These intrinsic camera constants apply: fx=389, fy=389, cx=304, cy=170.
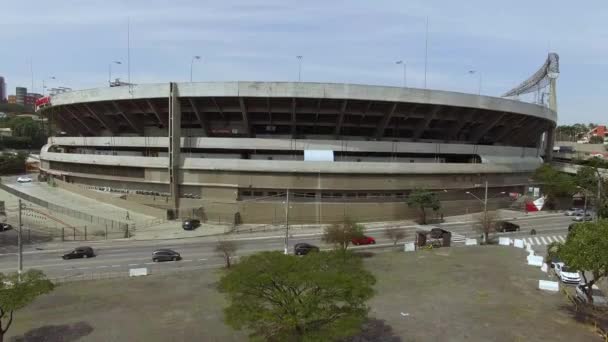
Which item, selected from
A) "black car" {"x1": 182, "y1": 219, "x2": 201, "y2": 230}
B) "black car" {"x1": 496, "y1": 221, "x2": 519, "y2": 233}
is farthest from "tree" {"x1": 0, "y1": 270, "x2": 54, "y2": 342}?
"black car" {"x1": 496, "y1": 221, "x2": 519, "y2": 233}

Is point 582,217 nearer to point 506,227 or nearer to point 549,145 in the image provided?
point 506,227

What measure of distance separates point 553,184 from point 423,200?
28.8 metres

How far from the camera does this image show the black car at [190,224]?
50.6 m

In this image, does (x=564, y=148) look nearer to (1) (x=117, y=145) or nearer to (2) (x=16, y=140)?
(1) (x=117, y=145)

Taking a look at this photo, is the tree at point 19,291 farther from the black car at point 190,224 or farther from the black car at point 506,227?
the black car at point 506,227

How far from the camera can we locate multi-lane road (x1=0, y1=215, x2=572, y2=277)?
34.9 meters

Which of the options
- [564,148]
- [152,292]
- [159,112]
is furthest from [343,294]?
[564,148]

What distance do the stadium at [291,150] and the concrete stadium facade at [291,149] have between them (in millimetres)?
162

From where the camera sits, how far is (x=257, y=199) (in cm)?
5516

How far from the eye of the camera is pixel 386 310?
78.6 feet

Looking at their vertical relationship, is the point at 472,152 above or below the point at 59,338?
above

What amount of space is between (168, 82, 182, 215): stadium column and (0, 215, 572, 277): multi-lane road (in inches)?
453

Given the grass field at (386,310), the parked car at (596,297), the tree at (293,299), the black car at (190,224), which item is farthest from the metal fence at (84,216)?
the parked car at (596,297)

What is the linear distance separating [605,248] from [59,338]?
28564 mm
